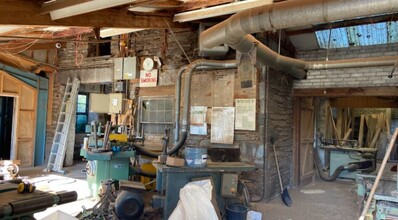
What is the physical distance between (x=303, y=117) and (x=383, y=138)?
6806mm

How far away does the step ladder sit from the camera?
7668 mm

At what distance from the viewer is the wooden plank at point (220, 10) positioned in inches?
173

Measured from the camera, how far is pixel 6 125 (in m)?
8.36

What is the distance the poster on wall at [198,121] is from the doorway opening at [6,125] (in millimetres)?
5350

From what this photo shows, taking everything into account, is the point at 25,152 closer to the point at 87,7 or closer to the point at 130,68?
the point at 130,68

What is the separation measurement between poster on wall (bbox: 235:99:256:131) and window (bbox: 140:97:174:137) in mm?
1581

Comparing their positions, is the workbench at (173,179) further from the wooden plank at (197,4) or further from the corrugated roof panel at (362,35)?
the corrugated roof panel at (362,35)

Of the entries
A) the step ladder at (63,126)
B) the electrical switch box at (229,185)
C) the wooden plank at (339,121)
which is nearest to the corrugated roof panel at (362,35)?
the electrical switch box at (229,185)

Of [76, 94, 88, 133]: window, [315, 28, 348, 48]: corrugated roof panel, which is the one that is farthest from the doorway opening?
[315, 28, 348, 48]: corrugated roof panel

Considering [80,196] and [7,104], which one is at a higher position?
[7,104]

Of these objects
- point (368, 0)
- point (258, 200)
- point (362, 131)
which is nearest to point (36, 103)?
point (258, 200)

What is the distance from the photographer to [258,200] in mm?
5375

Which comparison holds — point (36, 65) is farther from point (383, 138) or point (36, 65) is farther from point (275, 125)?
point (383, 138)

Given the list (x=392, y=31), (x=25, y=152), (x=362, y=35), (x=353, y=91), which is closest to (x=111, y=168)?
(x=25, y=152)
